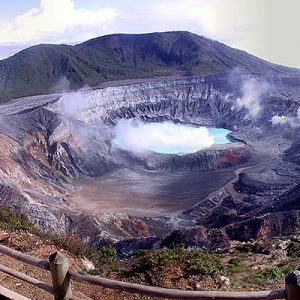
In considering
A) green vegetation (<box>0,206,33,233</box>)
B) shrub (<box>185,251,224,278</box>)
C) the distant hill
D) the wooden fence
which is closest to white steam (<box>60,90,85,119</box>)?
the distant hill

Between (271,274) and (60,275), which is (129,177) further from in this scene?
(60,275)

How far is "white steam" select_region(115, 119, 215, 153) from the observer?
9575cm

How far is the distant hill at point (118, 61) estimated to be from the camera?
13738 cm

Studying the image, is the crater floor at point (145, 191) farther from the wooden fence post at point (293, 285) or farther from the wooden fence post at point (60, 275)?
the wooden fence post at point (293, 285)

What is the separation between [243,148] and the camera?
91.3m

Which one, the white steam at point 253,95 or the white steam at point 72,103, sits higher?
the white steam at point 72,103

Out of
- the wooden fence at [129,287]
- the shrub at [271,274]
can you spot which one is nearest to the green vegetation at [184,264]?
the shrub at [271,274]

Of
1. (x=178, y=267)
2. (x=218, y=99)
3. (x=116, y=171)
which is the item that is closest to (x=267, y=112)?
(x=218, y=99)

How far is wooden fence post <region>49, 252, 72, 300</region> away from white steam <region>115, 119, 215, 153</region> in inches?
3236

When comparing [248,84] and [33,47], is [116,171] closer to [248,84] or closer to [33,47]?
[248,84]

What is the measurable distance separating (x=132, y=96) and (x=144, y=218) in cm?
6914

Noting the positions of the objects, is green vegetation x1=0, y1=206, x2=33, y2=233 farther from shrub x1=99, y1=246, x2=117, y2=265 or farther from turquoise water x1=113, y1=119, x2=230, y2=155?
turquoise water x1=113, y1=119, x2=230, y2=155

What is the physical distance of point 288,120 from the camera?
10569 cm

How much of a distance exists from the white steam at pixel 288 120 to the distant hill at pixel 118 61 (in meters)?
36.7
